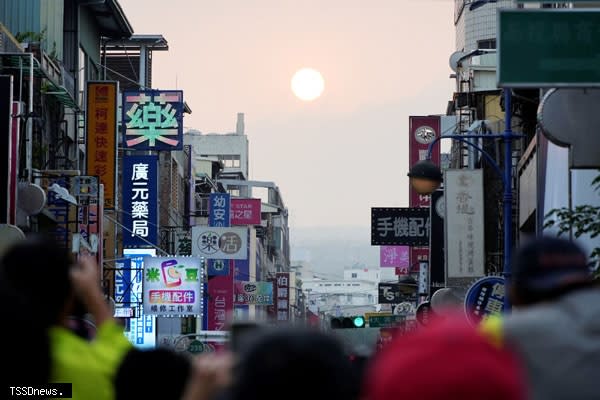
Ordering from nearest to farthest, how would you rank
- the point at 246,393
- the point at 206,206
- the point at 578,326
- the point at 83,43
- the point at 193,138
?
the point at 246,393, the point at 578,326, the point at 83,43, the point at 206,206, the point at 193,138

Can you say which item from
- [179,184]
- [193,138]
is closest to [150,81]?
[179,184]

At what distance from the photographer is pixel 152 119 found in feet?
189

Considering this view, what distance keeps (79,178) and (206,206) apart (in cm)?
5229

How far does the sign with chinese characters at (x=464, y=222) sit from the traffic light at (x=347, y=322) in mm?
4087

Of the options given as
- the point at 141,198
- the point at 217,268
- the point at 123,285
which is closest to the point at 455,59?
the point at 217,268

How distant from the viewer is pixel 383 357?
4395mm

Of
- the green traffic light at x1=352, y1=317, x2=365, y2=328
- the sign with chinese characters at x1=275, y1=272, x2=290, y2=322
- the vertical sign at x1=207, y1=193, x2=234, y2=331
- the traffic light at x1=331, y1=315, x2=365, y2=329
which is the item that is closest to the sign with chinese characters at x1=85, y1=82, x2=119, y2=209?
the traffic light at x1=331, y1=315, x2=365, y2=329

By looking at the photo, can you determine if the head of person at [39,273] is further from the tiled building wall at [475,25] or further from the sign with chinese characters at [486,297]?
the tiled building wall at [475,25]

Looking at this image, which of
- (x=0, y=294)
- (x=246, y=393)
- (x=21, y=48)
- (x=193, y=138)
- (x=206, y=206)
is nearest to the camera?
(x=246, y=393)

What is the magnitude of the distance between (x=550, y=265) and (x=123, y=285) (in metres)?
50.7

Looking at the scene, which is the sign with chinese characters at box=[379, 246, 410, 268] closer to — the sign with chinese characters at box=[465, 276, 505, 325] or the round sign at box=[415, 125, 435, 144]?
the round sign at box=[415, 125, 435, 144]

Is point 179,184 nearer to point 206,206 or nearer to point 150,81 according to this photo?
point 150,81

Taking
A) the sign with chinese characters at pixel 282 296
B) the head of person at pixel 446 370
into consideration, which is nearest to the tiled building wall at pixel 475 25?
the sign with chinese characters at pixel 282 296

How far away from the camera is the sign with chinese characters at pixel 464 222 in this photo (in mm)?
35750
